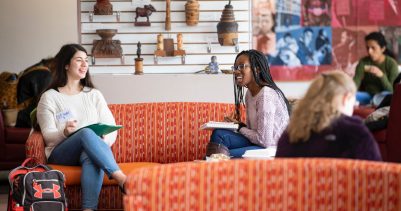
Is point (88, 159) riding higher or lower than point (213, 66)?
lower

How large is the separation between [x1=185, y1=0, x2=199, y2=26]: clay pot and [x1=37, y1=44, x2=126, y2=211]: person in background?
2790 mm

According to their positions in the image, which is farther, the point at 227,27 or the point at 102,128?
the point at 227,27

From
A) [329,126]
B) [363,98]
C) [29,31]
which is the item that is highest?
[29,31]

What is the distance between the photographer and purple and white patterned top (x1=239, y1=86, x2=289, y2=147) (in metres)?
6.02

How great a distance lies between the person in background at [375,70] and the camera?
1052cm

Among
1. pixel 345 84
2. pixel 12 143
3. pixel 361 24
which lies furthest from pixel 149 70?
pixel 345 84

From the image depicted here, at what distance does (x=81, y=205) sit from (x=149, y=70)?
11.5 ft

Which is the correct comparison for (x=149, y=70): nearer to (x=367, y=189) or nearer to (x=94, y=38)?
(x=94, y=38)

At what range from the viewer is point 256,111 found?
6.16 metres

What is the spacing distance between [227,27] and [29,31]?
2.29 meters

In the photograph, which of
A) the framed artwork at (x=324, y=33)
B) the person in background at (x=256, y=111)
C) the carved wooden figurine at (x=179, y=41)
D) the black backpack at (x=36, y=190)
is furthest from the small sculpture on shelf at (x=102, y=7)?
the black backpack at (x=36, y=190)

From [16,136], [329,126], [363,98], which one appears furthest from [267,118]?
[363,98]

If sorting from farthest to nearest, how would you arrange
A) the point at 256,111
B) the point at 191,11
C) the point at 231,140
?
the point at 191,11 → the point at 231,140 → the point at 256,111

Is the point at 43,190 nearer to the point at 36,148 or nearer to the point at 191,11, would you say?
the point at 36,148
